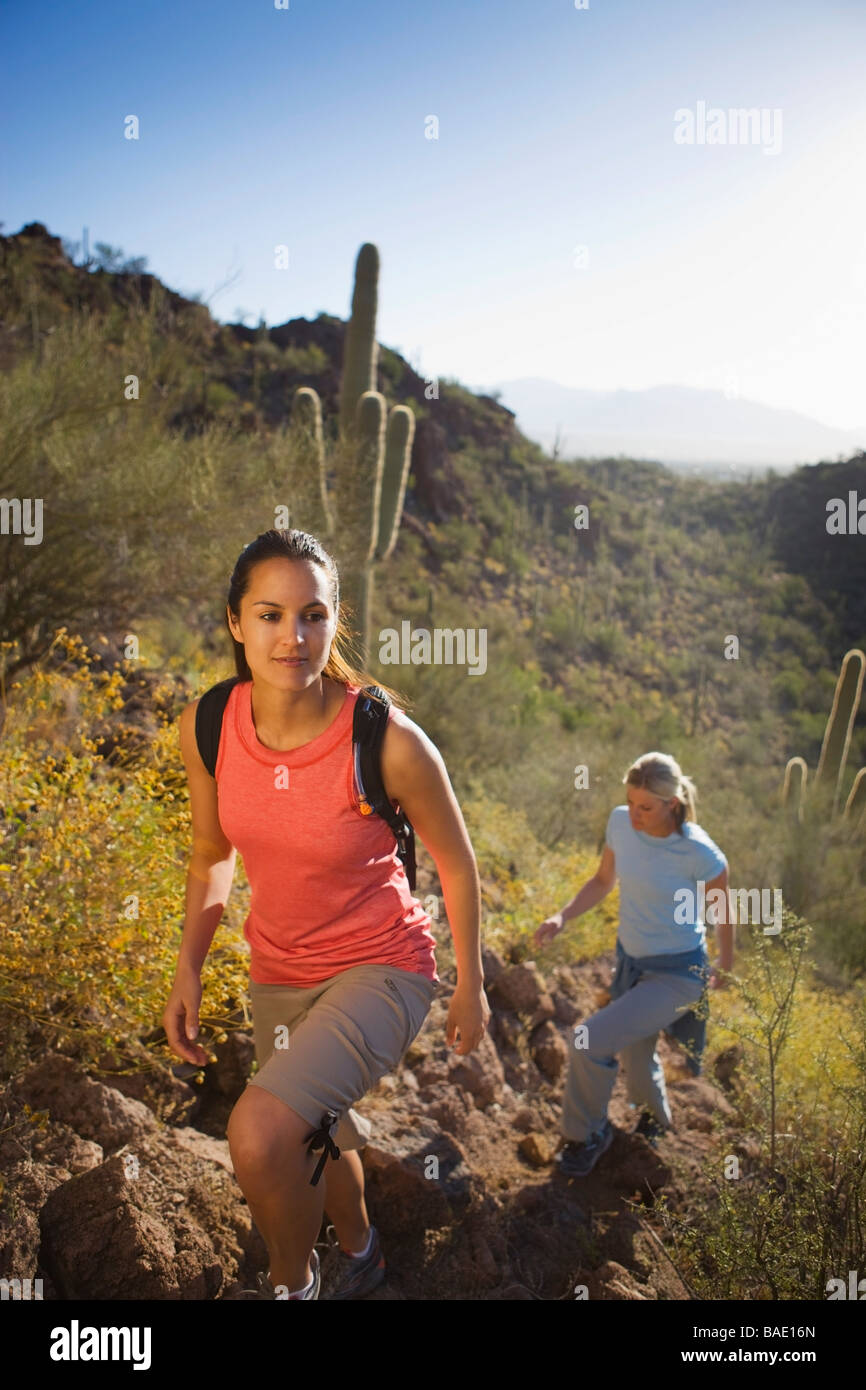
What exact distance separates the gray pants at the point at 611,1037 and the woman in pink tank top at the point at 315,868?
1.51 m

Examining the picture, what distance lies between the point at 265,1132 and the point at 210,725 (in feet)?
3.01

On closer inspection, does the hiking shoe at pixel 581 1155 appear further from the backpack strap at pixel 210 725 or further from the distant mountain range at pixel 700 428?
the distant mountain range at pixel 700 428

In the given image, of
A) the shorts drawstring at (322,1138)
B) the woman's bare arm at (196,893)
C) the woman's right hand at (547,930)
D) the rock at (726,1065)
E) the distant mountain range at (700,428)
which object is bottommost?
the rock at (726,1065)

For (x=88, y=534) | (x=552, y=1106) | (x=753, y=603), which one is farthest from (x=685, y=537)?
(x=552, y=1106)

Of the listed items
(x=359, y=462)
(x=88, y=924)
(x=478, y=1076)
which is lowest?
(x=478, y=1076)

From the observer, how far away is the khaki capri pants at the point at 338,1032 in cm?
198

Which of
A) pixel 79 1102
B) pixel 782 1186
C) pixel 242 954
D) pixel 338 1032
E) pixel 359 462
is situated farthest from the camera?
pixel 359 462

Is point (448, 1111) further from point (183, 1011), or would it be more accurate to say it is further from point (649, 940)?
point (183, 1011)

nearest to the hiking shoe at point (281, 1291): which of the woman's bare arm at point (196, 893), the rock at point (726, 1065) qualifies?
the woman's bare arm at point (196, 893)

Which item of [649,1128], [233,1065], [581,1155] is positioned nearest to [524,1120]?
[581,1155]

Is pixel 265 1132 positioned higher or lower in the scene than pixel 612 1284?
higher

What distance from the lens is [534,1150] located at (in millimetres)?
3928

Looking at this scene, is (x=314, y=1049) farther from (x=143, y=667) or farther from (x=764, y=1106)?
(x=143, y=667)

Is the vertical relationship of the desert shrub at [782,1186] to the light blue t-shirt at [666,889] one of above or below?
below
